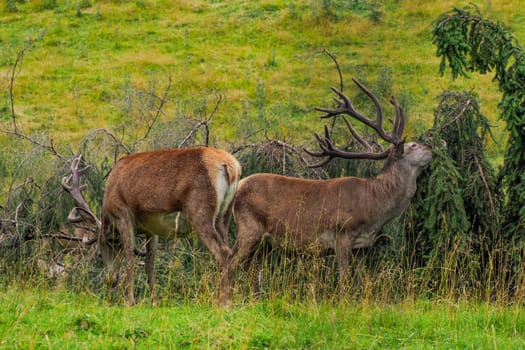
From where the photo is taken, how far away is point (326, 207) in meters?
9.59

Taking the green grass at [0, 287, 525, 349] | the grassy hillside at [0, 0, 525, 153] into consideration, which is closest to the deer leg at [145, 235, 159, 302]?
the green grass at [0, 287, 525, 349]

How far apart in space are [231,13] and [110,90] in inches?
298

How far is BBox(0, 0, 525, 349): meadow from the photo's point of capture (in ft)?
21.7

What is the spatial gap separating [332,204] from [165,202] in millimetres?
1899

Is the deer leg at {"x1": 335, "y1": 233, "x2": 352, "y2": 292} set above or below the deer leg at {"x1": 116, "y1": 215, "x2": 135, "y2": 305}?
below

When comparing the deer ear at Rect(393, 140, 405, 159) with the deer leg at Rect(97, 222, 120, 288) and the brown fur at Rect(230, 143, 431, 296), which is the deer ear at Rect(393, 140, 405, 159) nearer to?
the brown fur at Rect(230, 143, 431, 296)

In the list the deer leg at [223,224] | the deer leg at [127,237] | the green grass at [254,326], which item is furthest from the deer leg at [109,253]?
the green grass at [254,326]

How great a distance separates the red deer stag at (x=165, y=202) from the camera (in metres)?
8.40

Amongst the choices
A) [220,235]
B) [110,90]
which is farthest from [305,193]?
[110,90]

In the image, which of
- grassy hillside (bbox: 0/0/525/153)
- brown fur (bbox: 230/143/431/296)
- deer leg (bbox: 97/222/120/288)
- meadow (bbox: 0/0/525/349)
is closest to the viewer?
meadow (bbox: 0/0/525/349)

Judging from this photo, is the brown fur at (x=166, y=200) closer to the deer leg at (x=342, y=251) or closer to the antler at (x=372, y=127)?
the deer leg at (x=342, y=251)

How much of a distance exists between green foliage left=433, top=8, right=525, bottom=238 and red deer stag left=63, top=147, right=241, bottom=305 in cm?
300

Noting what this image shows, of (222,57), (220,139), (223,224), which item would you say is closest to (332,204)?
(223,224)

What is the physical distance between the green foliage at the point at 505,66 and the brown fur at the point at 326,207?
947 mm
